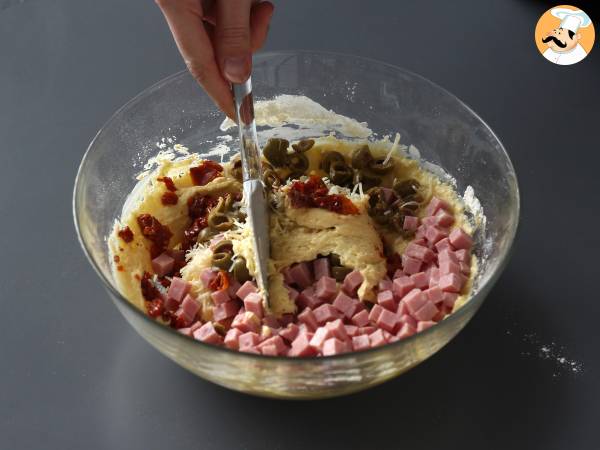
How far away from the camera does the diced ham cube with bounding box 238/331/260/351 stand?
1976mm

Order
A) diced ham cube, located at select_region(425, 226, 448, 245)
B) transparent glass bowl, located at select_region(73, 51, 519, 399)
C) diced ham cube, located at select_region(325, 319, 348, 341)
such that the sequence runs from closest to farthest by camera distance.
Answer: transparent glass bowl, located at select_region(73, 51, 519, 399) → diced ham cube, located at select_region(325, 319, 348, 341) → diced ham cube, located at select_region(425, 226, 448, 245)

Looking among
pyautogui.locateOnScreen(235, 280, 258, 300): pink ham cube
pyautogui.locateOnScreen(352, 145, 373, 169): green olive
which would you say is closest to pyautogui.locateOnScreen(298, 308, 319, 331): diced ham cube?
pyautogui.locateOnScreen(235, 280, 258, 300): pink ham cube

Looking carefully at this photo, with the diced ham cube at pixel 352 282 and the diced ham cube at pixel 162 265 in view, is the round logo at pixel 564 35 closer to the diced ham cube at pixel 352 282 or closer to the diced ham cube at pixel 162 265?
the diced ham cube at pixel 352 282

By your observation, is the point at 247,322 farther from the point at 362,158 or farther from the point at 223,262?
the point at 362,158

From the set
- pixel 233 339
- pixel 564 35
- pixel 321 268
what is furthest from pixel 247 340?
pixel 564 35

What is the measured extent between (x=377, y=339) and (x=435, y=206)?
1.83 feet

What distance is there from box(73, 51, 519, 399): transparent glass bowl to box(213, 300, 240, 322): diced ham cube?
253 mm

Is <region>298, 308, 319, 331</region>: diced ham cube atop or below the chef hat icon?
below

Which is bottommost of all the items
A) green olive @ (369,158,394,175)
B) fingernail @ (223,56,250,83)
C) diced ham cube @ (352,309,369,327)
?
diced ham cube @ (352,309,369,327)

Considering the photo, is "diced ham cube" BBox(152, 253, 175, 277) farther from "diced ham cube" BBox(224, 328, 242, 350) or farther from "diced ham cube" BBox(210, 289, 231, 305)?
"diced ham cube" BBox(224, 328, 242, 350)

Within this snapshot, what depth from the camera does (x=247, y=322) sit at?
206 centimetres

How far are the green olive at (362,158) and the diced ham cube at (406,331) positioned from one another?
2.22 ft

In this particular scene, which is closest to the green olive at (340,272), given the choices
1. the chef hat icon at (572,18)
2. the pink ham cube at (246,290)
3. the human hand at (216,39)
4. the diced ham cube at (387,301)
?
the diced ham cube at (387,301)

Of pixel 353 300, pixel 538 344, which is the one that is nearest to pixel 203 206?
pixel 353 300
